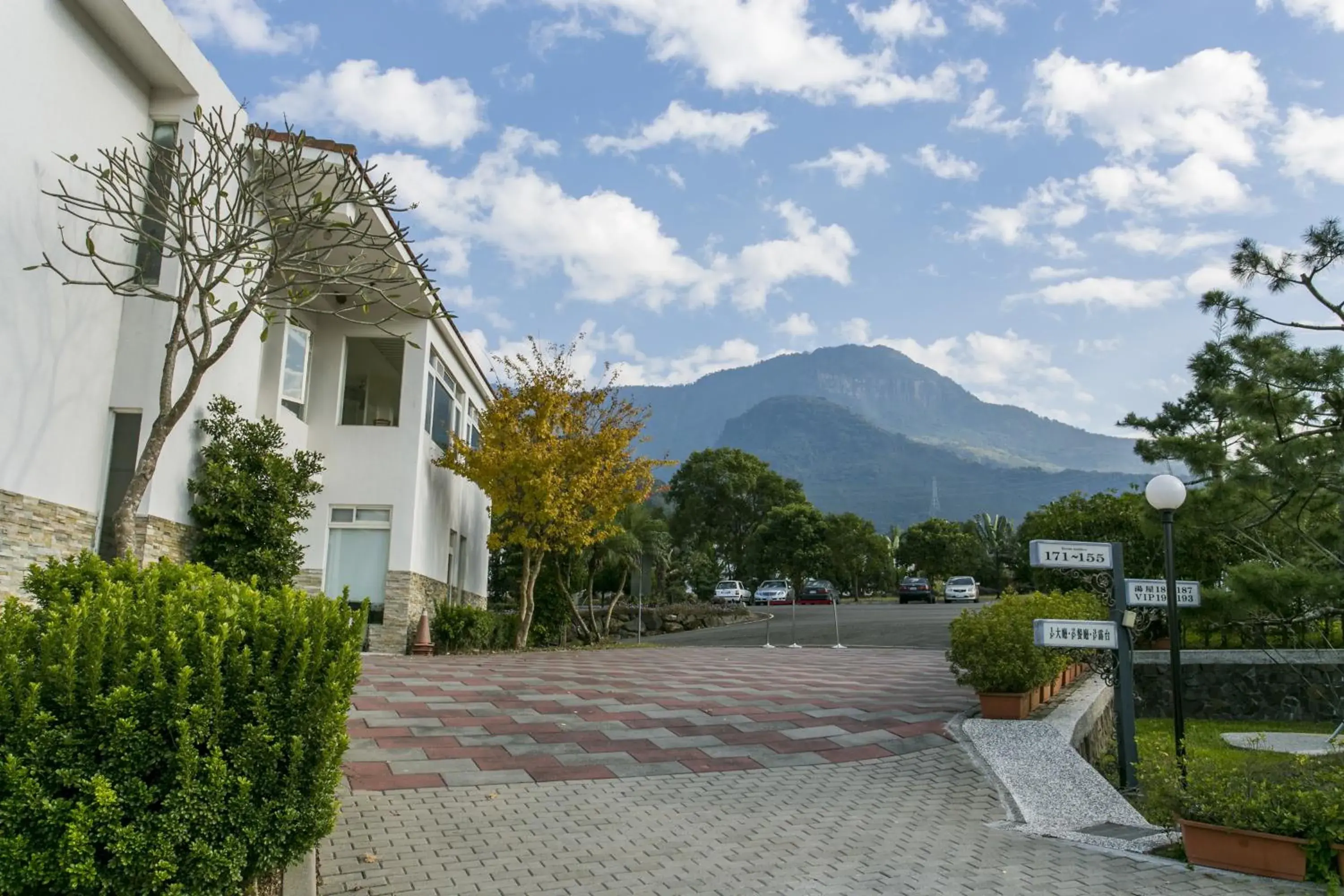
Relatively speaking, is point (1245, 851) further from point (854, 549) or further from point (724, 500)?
point (724, 500)

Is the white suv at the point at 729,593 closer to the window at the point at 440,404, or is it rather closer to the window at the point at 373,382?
the window at the point at 440,404

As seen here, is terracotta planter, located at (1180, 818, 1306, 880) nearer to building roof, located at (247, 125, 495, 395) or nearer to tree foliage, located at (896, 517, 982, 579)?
building roof, located at (247, 125, 495, 395)

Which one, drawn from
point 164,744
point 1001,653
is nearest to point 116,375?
point 164,744

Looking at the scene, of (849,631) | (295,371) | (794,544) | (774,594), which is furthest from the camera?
(794,544)

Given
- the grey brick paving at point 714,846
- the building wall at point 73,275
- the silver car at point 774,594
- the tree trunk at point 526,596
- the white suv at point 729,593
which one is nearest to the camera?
the grey brick paving at point 714,846

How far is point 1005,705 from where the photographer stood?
9.67 m

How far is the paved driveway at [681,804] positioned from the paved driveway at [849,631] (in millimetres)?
14006

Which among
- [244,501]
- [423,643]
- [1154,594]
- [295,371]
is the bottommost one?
[423,643]

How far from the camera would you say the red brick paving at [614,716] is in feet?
24.7

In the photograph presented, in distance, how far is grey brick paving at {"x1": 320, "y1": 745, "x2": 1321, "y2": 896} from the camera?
488 cm

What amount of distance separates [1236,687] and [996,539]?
177 ft

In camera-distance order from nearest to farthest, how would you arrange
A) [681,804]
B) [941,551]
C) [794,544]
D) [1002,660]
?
[681,804]
[1002,660]
[794,544]
[941,551]

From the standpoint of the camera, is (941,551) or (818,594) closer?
(818,594)

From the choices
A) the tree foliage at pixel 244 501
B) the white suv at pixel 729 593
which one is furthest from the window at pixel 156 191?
the white suv at pixel 729 593
